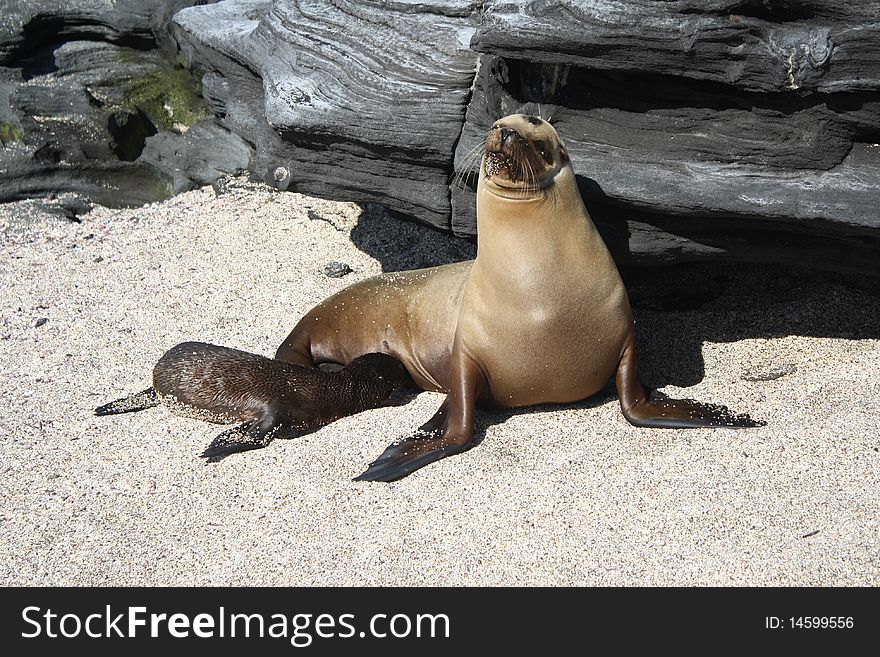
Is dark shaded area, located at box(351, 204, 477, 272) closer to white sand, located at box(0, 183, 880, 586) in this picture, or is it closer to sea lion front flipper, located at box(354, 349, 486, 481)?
white sand, located at box(0, 183, 880, 586)

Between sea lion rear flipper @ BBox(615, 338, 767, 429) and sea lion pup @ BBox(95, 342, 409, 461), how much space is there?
1268 mm

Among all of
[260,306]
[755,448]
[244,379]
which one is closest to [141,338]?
[260,306]

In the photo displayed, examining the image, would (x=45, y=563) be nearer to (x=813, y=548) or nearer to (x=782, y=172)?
(x=813, y=548)

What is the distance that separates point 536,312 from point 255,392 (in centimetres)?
143

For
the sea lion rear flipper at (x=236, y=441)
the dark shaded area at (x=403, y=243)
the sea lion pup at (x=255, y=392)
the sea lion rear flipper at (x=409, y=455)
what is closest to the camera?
the sea lion rear flipper at (x=409, y=455)

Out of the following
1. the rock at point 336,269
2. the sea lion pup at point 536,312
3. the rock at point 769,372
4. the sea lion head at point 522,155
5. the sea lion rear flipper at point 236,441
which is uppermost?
the sea lion head at point 522,155

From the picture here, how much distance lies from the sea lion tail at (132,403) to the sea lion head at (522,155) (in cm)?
206

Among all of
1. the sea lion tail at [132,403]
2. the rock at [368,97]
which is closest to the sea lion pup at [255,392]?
the sea lion tail at [132,403]

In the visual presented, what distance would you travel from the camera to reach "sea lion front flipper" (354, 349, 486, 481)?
421 cm

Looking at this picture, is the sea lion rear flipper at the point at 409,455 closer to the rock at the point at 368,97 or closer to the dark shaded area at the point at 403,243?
the rock at the point at 368,97

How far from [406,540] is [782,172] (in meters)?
2.26

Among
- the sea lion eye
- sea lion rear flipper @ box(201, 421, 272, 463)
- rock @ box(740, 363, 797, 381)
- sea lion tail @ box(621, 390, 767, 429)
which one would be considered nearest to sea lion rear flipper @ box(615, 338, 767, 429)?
sea lion tail @ box(621, 390, 767, 429)

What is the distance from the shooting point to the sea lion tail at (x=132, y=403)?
16.6 ft

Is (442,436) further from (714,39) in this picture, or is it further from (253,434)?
(714,39)
